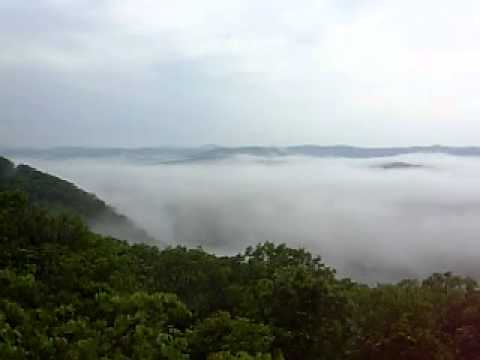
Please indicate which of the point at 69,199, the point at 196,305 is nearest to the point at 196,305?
the point at 196,305

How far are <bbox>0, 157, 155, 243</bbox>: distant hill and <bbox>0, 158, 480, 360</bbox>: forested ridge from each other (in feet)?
133

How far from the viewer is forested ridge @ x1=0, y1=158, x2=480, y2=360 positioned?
38.9ft

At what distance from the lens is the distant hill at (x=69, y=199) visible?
64.0 metres

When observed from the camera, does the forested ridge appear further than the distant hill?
No

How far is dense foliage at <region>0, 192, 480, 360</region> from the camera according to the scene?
11.9 m

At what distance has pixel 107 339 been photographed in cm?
1168

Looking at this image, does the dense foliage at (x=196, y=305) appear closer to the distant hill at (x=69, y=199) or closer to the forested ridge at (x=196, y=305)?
the forested ridge at (x=196, y=305)

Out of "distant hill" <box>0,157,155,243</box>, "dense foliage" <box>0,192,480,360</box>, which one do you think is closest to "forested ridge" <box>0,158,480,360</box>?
"dense foliage" <box>0,192,480,360</box>

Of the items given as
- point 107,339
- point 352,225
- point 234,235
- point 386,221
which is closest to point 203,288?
point 107,339

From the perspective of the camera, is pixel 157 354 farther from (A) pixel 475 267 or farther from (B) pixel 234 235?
(B) pixel 234 235

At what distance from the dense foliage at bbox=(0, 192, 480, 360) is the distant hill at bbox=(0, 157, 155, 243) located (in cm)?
4065

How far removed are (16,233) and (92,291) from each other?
18.5 feet

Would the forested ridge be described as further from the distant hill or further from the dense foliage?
the distant hill

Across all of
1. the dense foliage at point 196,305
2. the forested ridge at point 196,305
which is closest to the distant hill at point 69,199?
the forested ridge at point 196,305
